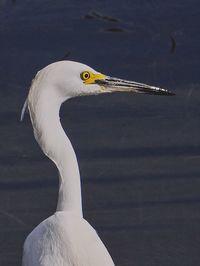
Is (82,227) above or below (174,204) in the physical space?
above

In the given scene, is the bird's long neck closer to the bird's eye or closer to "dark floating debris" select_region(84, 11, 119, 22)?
the bird's eye

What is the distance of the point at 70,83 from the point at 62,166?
36 centimetres

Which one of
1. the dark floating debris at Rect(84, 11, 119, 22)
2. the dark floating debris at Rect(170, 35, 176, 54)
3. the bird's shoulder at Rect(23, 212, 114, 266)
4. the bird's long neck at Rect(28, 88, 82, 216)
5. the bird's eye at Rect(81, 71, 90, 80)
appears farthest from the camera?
the dark floating debris at Rect(84, 11, 119, 22)

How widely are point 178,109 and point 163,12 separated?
3.45ft

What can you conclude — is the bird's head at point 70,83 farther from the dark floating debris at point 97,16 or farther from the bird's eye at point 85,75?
the dark floating debris at point 97,16

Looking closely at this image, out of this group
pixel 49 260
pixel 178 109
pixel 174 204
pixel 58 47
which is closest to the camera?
pixel 49 260

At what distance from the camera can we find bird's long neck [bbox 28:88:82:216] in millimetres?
5824

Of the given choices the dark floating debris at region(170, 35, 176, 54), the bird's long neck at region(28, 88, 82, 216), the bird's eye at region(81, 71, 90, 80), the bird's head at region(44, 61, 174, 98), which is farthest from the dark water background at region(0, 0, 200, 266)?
the bird's eye at region(81, 71, 90, 80)

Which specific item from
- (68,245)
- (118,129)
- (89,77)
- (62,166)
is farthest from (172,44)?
(68,245)

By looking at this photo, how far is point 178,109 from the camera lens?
298 inches

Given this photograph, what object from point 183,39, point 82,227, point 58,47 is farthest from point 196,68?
point 82,227

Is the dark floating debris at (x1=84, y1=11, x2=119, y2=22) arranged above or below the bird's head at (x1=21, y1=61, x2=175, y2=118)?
below

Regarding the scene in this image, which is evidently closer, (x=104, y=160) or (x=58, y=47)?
(x=104, y=160)

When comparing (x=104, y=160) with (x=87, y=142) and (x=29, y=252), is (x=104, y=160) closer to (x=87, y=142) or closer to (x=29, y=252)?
(x=87, y=142)
